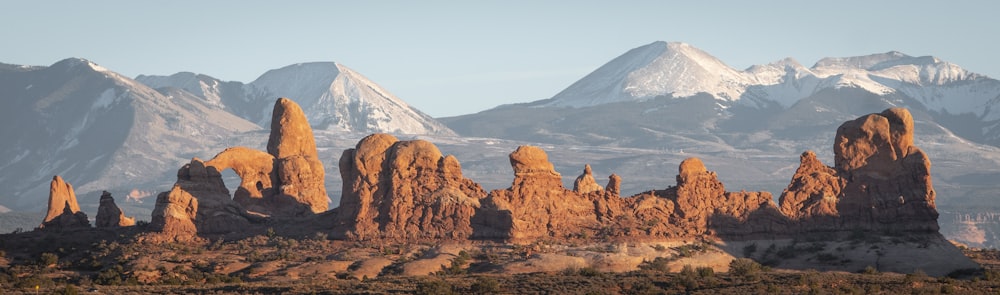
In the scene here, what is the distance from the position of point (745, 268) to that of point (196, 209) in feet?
102

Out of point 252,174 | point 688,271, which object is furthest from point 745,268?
point 252,174

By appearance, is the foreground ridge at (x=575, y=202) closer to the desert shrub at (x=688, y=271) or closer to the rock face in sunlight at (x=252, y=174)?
the rock face in sunlight at (x=252, y=174)

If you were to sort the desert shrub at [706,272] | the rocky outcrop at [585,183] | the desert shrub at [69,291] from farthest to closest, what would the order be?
the rocky outcrop at [585,183], the desert shrub at [706,272], the desert shrub at [69,291]

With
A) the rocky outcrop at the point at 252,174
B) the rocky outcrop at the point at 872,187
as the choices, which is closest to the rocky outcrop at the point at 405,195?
the rocky outcrop at the point at 252,174

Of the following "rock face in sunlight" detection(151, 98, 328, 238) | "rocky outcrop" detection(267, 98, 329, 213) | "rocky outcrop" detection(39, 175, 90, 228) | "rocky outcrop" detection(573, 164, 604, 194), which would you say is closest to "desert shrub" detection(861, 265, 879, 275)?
"rocky outcrop" detection(573, 164, 604, 194)

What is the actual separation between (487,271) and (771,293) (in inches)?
738

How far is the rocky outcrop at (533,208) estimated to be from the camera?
99938 mm

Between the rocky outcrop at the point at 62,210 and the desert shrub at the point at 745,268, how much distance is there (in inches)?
1534

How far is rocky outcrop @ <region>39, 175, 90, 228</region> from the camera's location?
362 feet

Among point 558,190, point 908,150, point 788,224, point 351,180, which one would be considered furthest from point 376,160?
point 908,150

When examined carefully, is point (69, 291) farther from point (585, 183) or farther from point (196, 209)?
point (585, 183)

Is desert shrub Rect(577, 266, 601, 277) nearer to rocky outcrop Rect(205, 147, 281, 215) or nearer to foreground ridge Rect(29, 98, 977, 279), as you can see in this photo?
foreground ridge Rect(29, 98, 977, 279)

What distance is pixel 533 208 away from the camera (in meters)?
101

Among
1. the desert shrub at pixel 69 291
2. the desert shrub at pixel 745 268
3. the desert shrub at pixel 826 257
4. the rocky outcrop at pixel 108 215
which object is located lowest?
the desert shrub at pixel 69 291
